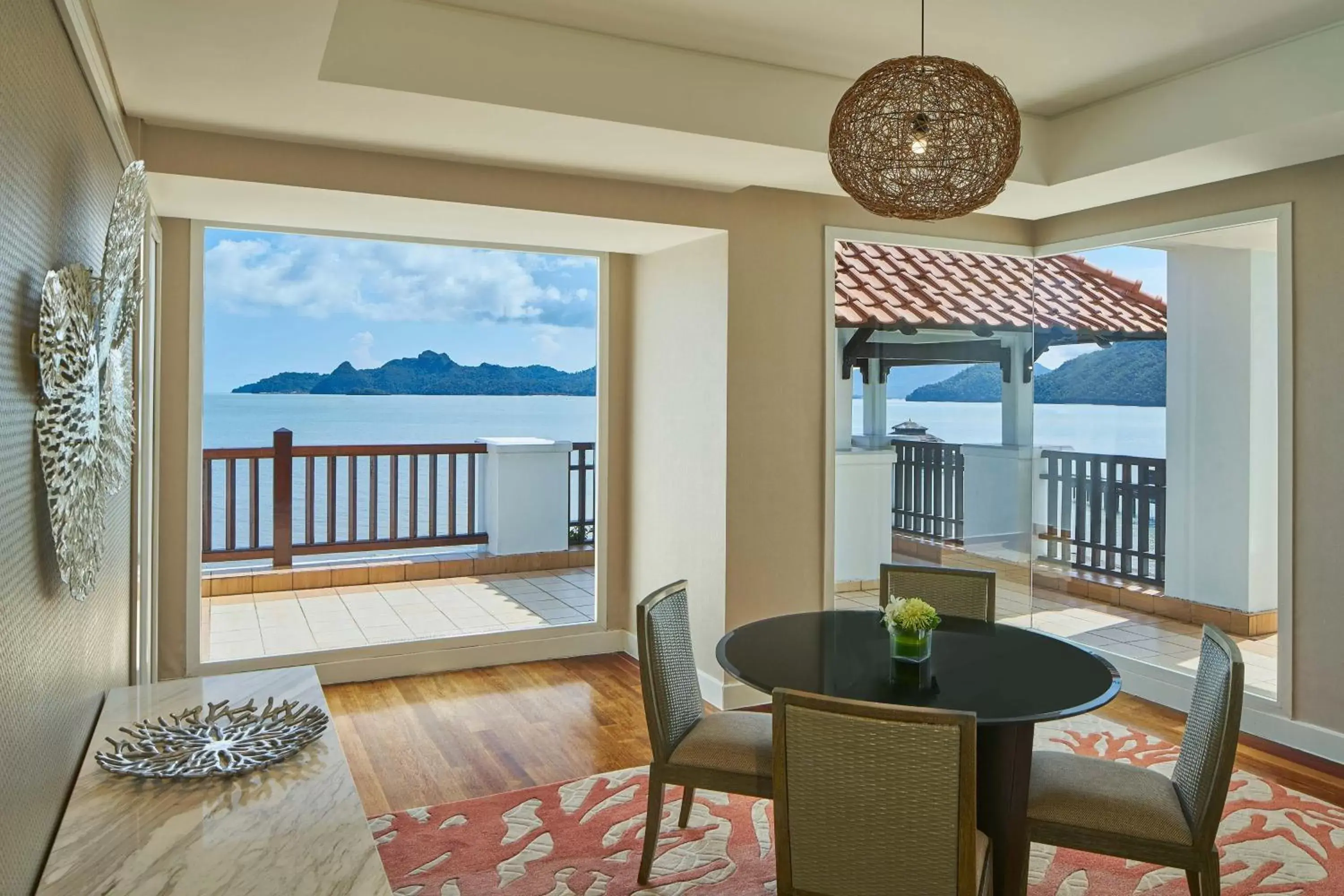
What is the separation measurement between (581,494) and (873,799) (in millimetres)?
4170

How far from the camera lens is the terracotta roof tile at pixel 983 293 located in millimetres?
4707

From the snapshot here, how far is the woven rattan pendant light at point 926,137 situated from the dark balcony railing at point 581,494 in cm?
358

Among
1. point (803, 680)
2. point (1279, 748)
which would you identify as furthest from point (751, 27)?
point (1279, 748)

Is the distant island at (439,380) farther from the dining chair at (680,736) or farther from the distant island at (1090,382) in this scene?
the dining chair at (680,736)

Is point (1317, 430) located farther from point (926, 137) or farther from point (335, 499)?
point (335, 499)

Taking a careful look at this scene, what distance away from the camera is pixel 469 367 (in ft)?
17.4

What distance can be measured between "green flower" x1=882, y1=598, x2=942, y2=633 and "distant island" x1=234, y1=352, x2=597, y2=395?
308 cm

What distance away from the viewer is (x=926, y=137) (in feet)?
8.03

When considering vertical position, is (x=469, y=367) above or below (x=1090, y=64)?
below

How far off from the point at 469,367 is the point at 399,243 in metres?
0.79

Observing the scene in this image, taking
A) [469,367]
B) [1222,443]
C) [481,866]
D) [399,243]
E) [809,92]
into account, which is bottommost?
[481,866]

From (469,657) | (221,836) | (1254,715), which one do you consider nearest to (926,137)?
(221,836)

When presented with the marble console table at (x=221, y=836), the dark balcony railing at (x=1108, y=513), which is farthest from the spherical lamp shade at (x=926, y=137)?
the dark balcony railing at (x=1108, y=513)

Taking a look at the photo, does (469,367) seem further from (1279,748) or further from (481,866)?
(1279,748)
